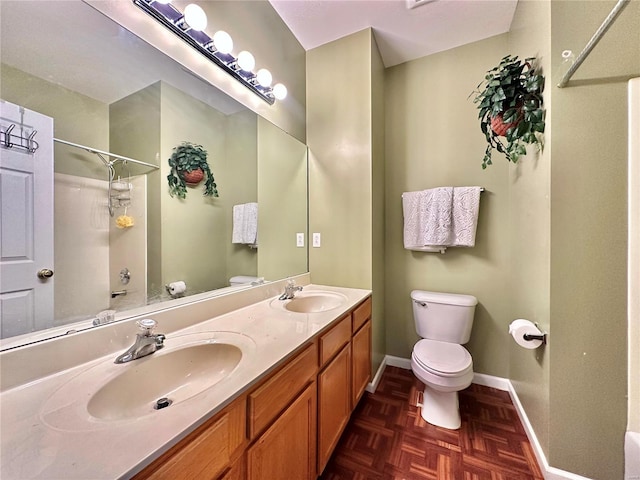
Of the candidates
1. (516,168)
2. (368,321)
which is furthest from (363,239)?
(516,168)

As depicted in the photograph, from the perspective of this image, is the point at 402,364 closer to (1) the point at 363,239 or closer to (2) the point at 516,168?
(1) the point at 363,239

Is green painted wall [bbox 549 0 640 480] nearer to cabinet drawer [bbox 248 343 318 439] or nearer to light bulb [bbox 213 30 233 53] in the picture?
cabinet drawer [bbox 248 343 318 439]

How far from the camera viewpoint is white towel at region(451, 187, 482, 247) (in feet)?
5.85

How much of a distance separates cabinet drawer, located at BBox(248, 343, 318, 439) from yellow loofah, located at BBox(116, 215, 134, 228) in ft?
2.54

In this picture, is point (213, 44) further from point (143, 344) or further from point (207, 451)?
point (207, 451)

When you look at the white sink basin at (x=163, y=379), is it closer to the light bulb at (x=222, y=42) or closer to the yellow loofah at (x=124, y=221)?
the yellow loofah at (x=124, y=221)

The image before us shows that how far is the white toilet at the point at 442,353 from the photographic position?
142 cm

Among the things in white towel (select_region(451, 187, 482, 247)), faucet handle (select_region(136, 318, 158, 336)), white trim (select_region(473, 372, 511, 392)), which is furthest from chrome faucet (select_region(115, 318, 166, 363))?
white trim (select_region(473, 372, 511, 392))

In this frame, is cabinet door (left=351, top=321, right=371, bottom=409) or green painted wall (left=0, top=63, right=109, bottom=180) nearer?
green painted wall (left=0, top=63, right=109, bottom=180)

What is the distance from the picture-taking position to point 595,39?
0.84m

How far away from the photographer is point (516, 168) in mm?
1650

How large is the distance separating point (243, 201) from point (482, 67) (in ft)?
6.83

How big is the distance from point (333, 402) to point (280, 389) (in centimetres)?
54

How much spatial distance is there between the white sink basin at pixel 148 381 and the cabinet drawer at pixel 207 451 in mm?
92
